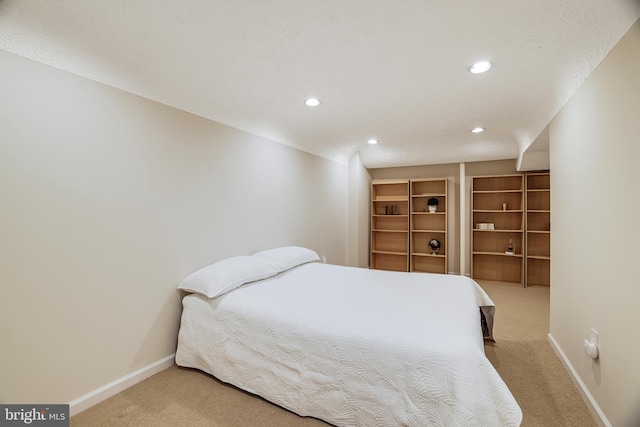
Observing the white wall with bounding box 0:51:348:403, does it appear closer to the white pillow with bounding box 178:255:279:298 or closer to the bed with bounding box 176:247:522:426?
the white pillow with bounding box 178:255:279:298

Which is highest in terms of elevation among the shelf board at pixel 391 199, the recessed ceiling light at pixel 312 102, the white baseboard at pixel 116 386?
the recessed ceiling light at pixel 312 102

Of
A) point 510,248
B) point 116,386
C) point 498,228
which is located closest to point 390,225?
point 498,228

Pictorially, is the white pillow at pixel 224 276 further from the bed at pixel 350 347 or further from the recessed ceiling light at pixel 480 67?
the recessed ceiling light at pixel 480 67

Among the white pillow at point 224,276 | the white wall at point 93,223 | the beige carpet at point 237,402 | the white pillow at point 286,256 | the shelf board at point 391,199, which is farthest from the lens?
the shelf board at point 391,199

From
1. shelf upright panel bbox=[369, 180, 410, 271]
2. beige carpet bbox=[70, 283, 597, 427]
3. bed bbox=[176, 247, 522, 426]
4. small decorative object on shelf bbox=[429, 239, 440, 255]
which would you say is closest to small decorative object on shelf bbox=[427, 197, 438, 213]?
shelf upright panel bbox=[369, 180, 410, 271]

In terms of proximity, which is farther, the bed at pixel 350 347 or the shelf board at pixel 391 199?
the shelf board at pixel 391 199

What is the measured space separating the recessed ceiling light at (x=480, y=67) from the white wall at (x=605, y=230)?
1.82ft

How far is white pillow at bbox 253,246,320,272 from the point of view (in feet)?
9.34

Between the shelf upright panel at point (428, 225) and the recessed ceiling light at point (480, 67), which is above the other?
the recessed ceiling light at point (480, 67)

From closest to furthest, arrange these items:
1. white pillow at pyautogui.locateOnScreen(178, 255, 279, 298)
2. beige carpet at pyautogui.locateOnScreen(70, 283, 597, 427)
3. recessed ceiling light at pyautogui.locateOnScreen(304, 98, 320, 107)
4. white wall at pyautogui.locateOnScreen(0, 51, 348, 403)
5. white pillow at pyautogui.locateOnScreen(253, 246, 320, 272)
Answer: white wall at pyautogui.locateOnScreen(0, 51, 348, 403) → beige carpet at pyautogui.locateOnScreen(70, 283, 597, 427) → white pillow at pyautogui.locateOnScreen(178, 255, 279, 298) → recessed ceiling light at pyautogui.locateOnScreen(304, 98, 320, 107) → white pillow at pyautogui.locateOnScreen(253, 246, 320, 272)

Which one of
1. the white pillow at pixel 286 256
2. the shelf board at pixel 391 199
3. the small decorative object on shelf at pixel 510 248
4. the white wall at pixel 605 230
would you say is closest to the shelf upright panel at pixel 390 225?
the shelf board at pixel 391 199

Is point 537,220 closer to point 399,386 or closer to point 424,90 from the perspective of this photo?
point 424,90

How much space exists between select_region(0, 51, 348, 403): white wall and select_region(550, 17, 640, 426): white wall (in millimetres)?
2721

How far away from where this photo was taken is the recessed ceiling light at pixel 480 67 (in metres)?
1.77
